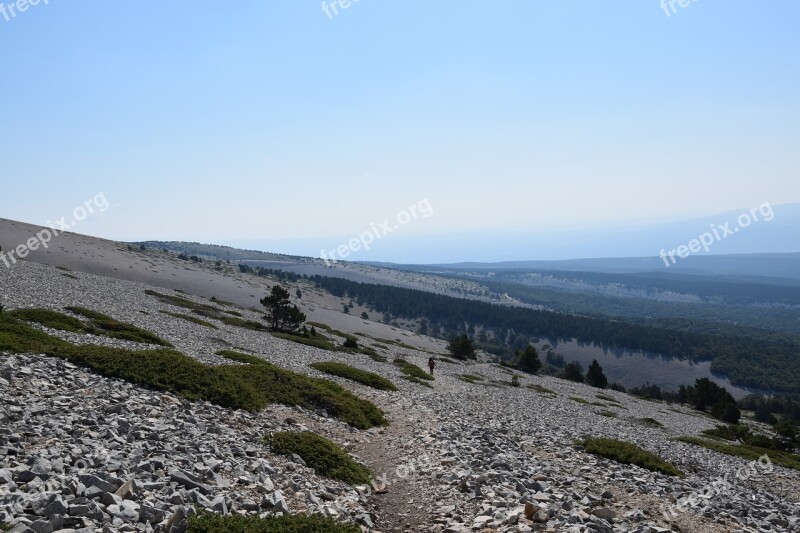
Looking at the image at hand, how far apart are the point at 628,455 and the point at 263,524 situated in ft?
57.2

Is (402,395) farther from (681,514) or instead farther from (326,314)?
(326,314)

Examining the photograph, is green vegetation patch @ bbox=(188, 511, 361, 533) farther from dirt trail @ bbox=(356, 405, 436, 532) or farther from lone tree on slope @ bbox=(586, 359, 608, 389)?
lone tree on slope @ bbox=(586, 359, 608, 389)

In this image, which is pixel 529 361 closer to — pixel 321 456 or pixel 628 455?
pixel 628 455

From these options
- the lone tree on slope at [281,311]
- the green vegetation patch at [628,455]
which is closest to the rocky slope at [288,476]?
the green vegetation patch at [628,455]

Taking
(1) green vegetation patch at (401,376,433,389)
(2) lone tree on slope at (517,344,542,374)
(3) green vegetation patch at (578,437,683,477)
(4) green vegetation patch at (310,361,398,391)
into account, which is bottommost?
(2) lone tree on slope at (517,344,542,374)

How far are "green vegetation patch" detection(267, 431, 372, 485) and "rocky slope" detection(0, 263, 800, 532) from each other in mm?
488

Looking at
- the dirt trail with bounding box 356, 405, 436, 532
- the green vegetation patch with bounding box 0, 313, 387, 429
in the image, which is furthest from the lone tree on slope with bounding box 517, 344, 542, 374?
the green vegetation patch with bounding box 0, 313, 387, 429

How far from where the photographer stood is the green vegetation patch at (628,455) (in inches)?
824

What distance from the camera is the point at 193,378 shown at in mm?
20062

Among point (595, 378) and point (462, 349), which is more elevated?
point (462, 349)

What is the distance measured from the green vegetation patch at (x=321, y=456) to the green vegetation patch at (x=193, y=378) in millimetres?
3477

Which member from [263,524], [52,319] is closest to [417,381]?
[52,319]

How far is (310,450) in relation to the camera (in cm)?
1641

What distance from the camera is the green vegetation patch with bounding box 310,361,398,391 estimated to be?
3794 cm
